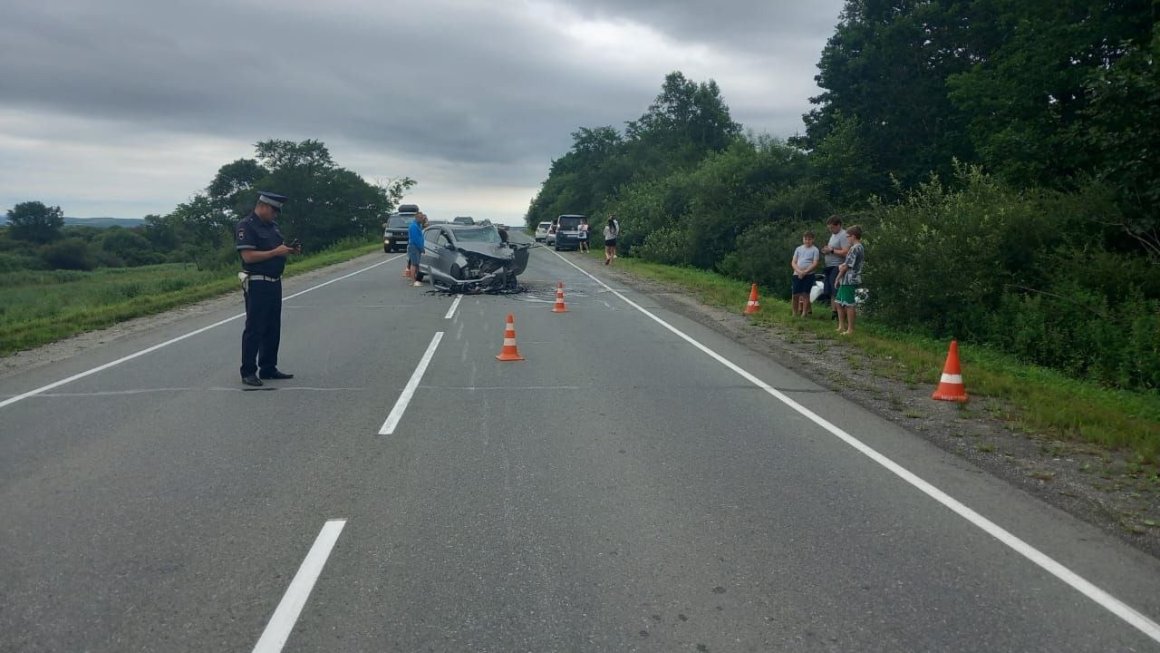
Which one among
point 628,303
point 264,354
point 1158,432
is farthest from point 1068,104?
point 264,354

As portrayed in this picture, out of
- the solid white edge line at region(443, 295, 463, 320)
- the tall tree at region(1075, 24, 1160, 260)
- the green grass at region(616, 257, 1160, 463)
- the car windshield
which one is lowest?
the solid white edge line at region(443, 295, 463, 320)

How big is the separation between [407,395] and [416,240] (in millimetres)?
14561

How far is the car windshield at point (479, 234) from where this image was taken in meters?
21.7

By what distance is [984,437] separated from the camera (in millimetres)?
7234

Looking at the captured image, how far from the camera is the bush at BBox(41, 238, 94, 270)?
91.9m

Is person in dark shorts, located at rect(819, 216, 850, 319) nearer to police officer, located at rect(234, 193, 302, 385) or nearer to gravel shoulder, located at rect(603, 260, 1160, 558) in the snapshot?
gravel shoulder, located at rect(603, 260, 1160, 558)

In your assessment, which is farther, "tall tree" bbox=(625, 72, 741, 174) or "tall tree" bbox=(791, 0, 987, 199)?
"tall tree" bbox=(625, 72, 741, 174)

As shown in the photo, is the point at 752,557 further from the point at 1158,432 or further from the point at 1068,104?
the point at 1068,104

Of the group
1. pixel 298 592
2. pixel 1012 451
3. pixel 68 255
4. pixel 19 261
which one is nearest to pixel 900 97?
pixel 1012 451

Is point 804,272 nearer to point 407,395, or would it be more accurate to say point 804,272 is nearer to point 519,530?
point 407,395

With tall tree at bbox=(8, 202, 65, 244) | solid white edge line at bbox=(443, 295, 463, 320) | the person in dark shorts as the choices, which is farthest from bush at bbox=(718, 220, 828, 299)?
tall tree at bbox=(8, 202, 65, 244)

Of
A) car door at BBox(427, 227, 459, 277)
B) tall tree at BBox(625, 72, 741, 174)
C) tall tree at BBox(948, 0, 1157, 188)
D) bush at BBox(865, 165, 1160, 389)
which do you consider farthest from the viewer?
tall tree at BBox(625, 72, 741, 174)

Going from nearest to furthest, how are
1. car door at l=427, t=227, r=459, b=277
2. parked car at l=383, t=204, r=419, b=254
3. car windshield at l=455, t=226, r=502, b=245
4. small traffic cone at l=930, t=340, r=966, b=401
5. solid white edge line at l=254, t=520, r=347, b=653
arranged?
solid white edge line at l=254, t=520, r=347, b=653
small traffic cone at l=930, t=340, r=966, b=401
car door at l=427, t=227, r=459, b=277
car windshield at l=455, t=226, r=502, b=245
parked car at l=383, t=204, r=419, b=254

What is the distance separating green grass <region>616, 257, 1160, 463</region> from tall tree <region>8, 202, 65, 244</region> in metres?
116
